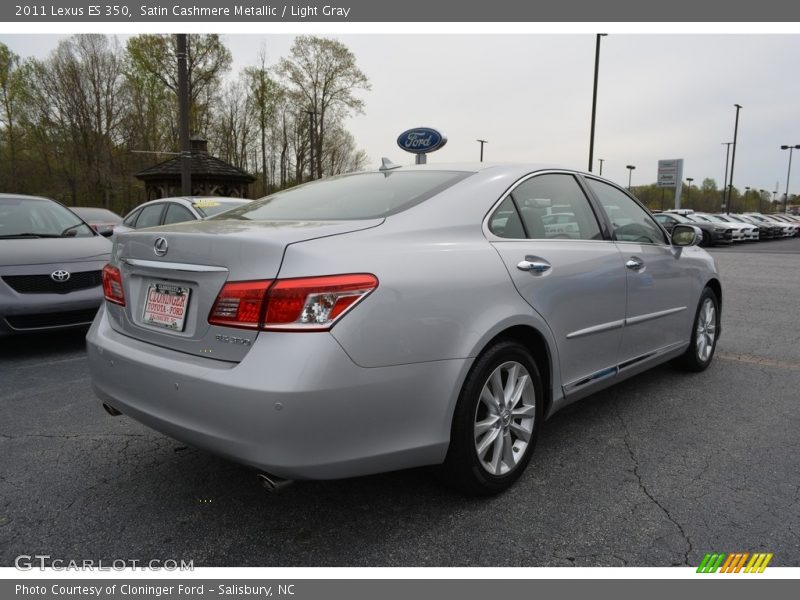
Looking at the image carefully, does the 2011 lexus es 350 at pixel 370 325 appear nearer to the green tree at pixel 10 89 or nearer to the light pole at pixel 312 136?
the light pole at pixel 312 136

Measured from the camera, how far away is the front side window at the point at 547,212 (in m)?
2.93

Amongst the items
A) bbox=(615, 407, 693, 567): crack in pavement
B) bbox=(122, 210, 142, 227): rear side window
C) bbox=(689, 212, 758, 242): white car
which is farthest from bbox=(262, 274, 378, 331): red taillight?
bbox=(689, 212, 758, 242): white car

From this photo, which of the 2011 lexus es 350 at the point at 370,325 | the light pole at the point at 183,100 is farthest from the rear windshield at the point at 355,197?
the light pole at the point at 183,100

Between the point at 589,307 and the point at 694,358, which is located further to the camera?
the point at 694,358

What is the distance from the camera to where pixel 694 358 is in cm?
470

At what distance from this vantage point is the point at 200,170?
1998 cm

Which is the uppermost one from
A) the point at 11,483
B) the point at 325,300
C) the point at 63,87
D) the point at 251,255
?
the point at 63,87

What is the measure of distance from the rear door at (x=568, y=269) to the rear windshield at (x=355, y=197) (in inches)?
14.9

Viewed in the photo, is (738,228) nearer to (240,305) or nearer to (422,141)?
(422,141)

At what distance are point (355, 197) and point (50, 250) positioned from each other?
12.9ft

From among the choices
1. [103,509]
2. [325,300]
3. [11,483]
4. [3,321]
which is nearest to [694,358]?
[325,300]

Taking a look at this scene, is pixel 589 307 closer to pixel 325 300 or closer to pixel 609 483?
pixel 609 483

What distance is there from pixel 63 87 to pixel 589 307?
3975 centimetres

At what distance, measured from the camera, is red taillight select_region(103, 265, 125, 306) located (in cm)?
275
